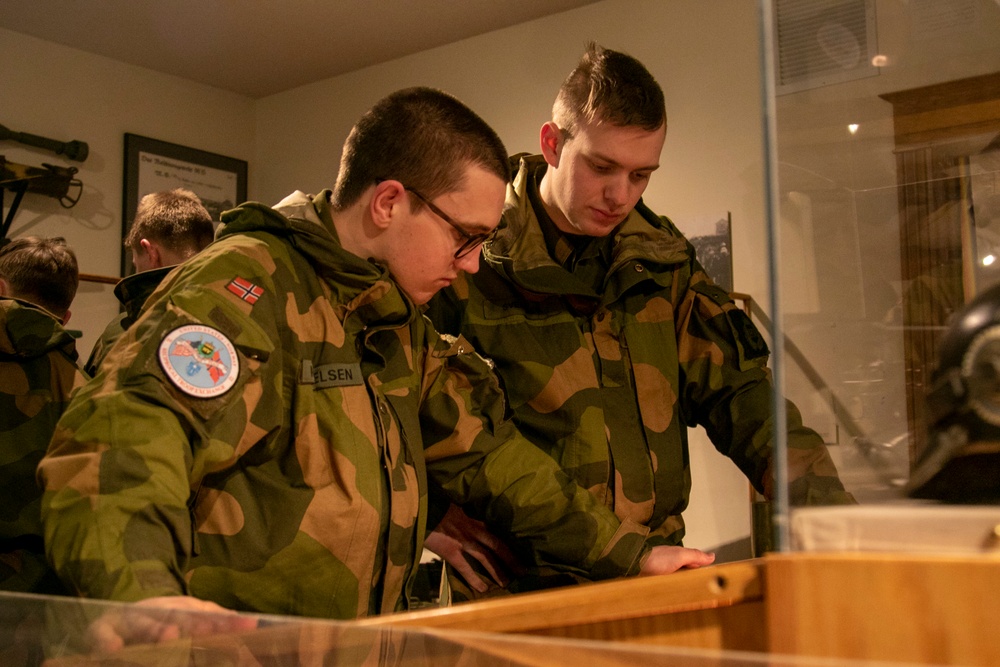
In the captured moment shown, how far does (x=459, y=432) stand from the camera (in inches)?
53.7

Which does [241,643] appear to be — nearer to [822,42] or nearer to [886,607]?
[886,607]

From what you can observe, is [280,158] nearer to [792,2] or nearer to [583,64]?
[583,64]

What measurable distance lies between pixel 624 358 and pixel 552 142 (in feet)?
1.35

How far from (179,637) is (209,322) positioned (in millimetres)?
486

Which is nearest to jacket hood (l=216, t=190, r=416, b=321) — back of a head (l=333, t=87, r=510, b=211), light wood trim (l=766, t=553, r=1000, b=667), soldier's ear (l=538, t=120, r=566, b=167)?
back of a head (l=333, t=87, r=510, b=211)

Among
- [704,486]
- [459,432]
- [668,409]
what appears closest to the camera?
[459,432]

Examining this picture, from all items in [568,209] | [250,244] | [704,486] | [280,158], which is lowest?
[704,486]

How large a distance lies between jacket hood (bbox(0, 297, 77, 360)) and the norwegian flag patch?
0.82 metres

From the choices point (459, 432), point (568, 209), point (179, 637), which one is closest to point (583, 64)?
point (568, 209)

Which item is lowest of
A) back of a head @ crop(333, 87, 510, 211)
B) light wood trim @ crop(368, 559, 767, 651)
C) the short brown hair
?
light wood trim @ crop(368, 559, 767, 651)

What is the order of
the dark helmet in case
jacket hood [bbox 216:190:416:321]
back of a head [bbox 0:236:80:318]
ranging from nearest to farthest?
the dark helmet in case < jacket hood [bbox 216:190:416:321] < back of a head [bbox 0:236:80:318]

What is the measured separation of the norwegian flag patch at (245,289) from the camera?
3.54 ft

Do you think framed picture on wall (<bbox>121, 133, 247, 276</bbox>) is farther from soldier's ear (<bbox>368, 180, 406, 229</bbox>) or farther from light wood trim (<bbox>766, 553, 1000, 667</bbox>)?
light wood trim (<bbox>766, 553, 1000, 667</bbox>)

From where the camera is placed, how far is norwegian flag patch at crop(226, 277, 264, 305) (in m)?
1.08
